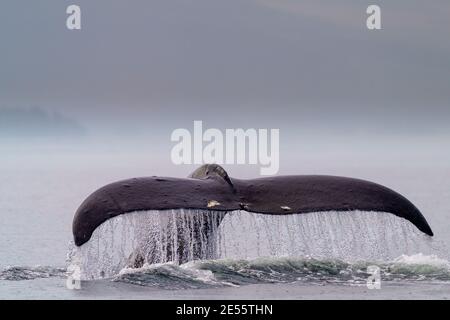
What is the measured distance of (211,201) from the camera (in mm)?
9500

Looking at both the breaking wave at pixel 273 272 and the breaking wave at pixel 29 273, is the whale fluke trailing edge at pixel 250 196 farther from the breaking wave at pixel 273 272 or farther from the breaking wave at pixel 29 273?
the breaking wave at pixel 29 273

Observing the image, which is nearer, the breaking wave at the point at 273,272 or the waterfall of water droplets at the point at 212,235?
the waterfall of water droplets at the point at 212,235

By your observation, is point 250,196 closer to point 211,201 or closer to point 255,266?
point 211,201

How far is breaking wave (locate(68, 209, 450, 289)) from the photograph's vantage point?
9656mm

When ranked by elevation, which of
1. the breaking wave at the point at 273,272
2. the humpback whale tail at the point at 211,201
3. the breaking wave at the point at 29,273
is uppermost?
the humpback whale tail at the point at 211,201

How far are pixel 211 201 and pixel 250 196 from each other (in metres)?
0.48

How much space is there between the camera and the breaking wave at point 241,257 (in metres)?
9.66

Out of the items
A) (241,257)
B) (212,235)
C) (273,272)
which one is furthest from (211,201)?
(241,257)

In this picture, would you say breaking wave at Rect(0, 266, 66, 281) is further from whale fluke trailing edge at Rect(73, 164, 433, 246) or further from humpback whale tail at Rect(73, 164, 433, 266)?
whale fluke trailing edge at Rect(73, 164, 433, 246)

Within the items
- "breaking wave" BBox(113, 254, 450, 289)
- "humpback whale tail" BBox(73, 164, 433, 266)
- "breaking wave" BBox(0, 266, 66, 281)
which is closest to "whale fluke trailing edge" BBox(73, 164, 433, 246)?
"humpback whale tail" BBox(73, 164, 433, 266)

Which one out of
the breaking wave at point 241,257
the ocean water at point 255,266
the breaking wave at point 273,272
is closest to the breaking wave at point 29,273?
the ocean water at point 255,266

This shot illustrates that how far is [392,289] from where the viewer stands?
9.70m

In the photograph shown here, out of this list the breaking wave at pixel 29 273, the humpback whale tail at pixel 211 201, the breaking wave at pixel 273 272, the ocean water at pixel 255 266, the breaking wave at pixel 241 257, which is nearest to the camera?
the humpback whale tail at pixel 211 201
